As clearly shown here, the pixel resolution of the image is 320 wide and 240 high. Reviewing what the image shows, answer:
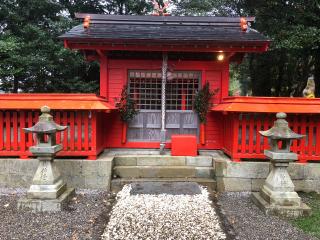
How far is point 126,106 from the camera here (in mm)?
7285

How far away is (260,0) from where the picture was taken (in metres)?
13.8

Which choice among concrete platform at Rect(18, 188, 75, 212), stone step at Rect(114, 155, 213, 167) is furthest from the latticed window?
concrete platform at Rect(18, 188, 75, 212)

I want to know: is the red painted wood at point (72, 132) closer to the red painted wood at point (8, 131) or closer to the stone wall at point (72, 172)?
the stone wall at point (72, 172)

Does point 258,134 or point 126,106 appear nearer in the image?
point 258,134

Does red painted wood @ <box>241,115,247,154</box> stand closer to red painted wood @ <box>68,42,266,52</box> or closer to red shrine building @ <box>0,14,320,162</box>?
red shrine building @ <box>0,14,320,162</box>

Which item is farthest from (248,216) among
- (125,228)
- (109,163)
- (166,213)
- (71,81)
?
(71,81)

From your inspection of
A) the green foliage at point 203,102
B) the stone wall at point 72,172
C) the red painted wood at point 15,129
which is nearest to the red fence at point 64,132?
the red painted wood at point 15,129

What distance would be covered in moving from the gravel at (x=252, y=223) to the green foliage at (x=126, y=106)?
10.2ft

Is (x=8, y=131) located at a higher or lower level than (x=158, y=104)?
lower

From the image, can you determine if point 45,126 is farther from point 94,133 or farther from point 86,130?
point 94,133

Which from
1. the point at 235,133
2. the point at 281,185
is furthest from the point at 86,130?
the point at 281,185

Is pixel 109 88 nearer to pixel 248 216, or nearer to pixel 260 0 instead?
pixel 248 216

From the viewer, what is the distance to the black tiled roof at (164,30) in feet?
21.1

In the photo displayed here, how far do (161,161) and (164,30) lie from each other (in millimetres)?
3397
